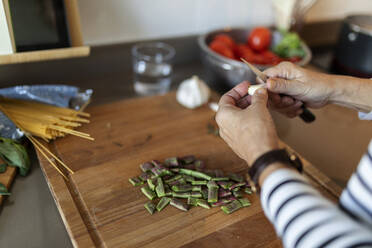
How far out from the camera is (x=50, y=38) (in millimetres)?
984

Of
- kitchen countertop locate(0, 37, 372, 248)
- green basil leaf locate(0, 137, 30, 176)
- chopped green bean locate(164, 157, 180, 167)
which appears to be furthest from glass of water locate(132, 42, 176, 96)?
green basil leaf locate(0, 137, 30, 176)

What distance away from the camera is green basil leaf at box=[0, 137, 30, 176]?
841mm

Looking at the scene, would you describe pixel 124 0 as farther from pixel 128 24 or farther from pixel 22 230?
pixel 22 230

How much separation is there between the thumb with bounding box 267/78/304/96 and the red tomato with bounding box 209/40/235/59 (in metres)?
0.40

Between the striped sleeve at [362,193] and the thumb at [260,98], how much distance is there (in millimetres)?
239

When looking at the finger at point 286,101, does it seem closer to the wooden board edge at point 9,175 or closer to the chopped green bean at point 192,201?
the chopped green bean at point 192,201

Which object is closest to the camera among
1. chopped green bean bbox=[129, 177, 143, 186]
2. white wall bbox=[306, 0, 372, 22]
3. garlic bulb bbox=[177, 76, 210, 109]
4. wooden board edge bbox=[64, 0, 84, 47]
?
chopped green bean bbox=[129, 177, 143, 186]

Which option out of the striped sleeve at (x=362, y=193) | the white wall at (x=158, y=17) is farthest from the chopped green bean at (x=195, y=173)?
the white wall at (x=158, y=17)

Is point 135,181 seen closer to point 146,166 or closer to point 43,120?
point 146,166

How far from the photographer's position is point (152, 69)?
1.24 m

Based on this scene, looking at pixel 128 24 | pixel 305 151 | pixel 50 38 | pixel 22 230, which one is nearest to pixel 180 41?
pixel 128 24

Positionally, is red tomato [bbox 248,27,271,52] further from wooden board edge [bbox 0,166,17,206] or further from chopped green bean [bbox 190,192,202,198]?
wooden board edge [bbox 0,166,17,206]

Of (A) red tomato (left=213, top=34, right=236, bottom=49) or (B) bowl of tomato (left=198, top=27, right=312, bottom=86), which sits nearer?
(B) bowl of tomato (left=198, top=27, right=312, bottom=86)

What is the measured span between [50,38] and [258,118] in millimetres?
688
